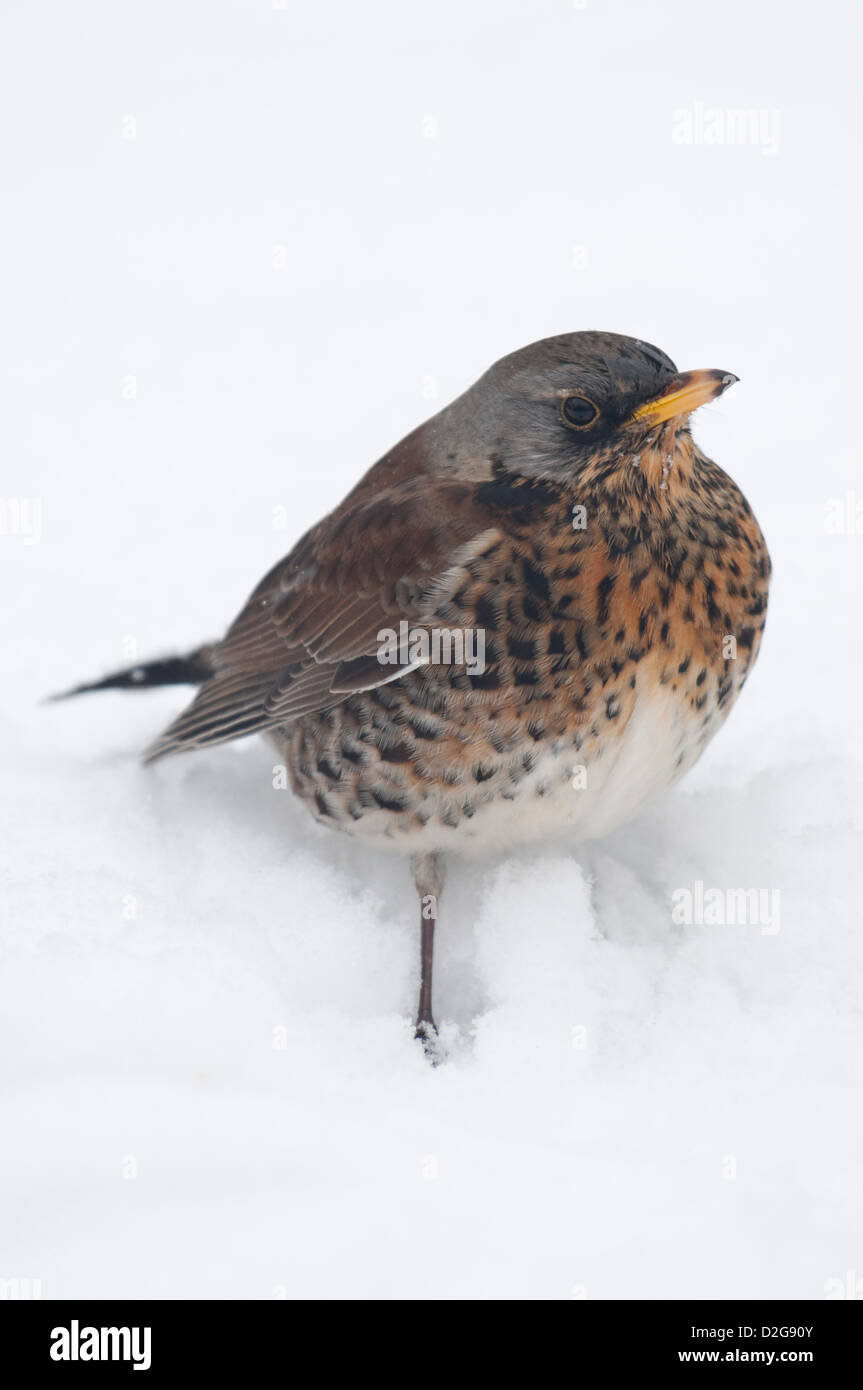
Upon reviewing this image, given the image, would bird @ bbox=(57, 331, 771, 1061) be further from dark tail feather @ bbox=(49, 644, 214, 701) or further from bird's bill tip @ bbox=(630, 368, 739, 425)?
dark tail feather @ bbox=(49, 644, 214, 701)

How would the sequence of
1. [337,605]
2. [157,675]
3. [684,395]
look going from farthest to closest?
[157,675]
[337,605]
[684,395]

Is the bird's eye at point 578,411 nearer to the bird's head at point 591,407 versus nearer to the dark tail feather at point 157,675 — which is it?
the bird's head at point 591,407

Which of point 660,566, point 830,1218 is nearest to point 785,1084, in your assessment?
point 830,1218

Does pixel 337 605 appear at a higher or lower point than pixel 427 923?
higher

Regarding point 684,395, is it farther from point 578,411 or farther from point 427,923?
point 427,923

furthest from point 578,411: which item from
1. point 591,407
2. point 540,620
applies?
point 540,620

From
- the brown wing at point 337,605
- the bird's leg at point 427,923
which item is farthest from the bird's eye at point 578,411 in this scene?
the bird's leg at point 427,923

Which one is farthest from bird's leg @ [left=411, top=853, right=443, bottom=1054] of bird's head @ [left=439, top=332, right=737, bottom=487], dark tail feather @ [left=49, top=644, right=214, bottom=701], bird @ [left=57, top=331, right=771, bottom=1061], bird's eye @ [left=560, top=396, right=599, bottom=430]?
dark tail feather @ [left=49, top=644, right=214, bottom=701]

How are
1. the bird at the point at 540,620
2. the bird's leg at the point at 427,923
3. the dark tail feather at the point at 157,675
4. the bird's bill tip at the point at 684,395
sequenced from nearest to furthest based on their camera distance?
the bird's bill tip at the point at 684,395
the bird at the point at 540,620
the bird's leg at the point at 427,923
the dark tail feather at the point at 157,675
